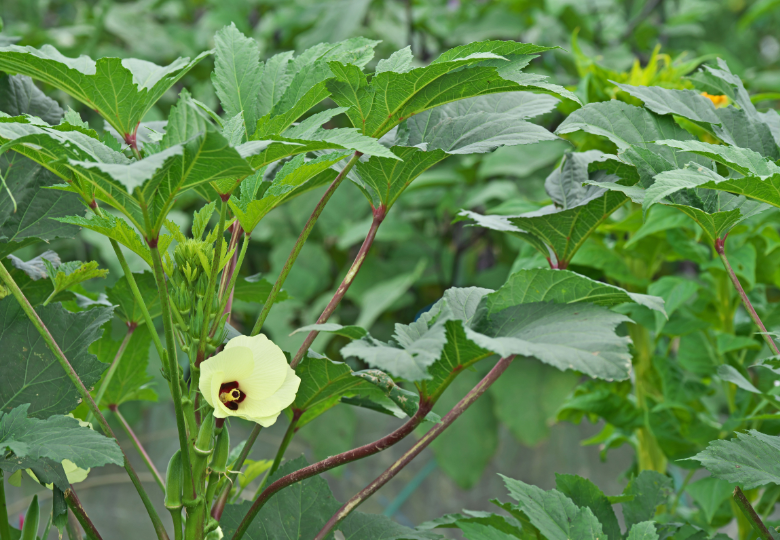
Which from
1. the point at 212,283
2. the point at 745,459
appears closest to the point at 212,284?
the point at 212,283

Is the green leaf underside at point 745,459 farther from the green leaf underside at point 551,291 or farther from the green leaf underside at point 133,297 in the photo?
the green leaf underside at point 133,297

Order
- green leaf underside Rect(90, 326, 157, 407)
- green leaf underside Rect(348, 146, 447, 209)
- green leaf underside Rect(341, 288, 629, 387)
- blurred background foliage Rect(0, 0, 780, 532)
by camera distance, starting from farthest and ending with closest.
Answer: blurred background foliage Rect(0, 0, 780, 532), green leaf underside Rect(90, 326, 157, 407), green leaf underside Rect(348, 146, 447, 209), green leaf underside Rect(341, 288, 629, 387)

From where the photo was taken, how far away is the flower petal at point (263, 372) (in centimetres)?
35

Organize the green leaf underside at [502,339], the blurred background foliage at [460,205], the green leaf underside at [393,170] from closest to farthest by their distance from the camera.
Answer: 1. the green leaf underside at [502,339]
2. the green leaf underside at [393,170]
3. the blurred background foliage at [460,205]

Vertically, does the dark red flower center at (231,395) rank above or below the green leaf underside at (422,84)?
below

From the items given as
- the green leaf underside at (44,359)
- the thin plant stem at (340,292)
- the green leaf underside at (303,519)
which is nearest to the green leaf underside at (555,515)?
the green leaf underside at (303,519)

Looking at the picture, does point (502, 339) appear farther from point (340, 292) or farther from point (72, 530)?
point (72, 530)

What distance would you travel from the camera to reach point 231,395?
34 centimetres

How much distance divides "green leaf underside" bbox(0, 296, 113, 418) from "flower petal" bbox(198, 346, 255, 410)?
0.33 ft

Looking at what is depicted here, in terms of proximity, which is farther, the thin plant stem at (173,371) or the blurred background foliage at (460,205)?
the blurred background foliage at (460,205)

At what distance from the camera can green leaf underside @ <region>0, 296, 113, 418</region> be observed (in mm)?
395

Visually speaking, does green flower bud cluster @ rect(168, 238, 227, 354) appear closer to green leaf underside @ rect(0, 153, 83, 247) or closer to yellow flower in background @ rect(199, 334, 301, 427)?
yellow flower in background @ rect(199, 334, 301, 427)

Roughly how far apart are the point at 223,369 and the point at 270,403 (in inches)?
1.3

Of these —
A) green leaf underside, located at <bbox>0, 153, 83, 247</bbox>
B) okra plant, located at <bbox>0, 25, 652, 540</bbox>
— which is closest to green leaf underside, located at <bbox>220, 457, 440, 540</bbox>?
okra plant, located at <bbox>0, 25, 652, 540</bbox>
